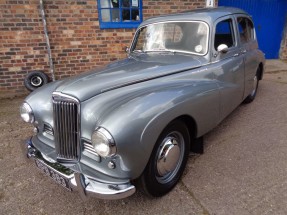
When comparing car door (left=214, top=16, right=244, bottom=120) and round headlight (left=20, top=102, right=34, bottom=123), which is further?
car door (left=214, top=16, right=244, bottom=120)

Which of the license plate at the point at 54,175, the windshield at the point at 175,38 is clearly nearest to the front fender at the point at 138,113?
the license plate at the point at 54,175

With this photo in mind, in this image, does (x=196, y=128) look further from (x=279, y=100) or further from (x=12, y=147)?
(x=279, y=100)

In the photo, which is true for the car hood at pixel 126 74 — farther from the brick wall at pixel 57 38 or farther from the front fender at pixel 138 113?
the brick wall at pixel 57 38

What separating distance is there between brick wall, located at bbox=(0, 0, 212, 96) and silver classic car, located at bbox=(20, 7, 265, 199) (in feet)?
9.10

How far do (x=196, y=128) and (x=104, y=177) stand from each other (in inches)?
47.7

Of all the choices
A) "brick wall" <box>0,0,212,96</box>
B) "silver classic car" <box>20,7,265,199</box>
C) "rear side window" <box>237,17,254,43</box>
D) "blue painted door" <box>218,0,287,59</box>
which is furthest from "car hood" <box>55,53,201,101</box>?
"blue painted door" <box>218,0,287,59</box>

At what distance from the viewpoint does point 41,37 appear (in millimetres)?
5664

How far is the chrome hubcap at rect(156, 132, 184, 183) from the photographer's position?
2450 mm

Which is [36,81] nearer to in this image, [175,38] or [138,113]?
[175,38]

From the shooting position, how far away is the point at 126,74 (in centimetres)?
267

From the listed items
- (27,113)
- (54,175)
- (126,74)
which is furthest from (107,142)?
(27,113)

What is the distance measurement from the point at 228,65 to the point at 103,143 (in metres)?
2.19

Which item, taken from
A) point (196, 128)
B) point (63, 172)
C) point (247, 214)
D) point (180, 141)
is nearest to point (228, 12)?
point (196, 128)

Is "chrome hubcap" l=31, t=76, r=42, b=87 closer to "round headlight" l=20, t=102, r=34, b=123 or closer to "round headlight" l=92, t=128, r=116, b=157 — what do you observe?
"round headlight" l=20, t=102, r=34, b=123
